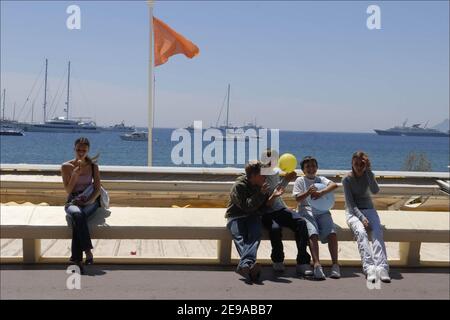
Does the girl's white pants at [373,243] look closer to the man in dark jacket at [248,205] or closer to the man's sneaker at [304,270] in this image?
the man's sneaker at [304,270]

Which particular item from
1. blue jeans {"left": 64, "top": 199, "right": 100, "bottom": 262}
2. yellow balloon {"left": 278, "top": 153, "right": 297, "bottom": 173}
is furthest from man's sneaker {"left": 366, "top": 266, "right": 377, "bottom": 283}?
blue jeans {"left": 64, "top": 199, "right": 100, "bottom": 262}

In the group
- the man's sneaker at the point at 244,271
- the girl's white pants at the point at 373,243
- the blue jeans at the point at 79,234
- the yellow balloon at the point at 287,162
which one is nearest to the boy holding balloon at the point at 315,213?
the yellow balloon at the point at 287,162

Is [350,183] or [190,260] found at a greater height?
[350,183]

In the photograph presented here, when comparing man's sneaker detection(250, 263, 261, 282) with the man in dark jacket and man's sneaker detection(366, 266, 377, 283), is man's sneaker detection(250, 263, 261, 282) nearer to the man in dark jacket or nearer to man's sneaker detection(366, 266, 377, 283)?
the man in dark jacket

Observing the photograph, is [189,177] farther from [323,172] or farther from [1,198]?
[1,198]

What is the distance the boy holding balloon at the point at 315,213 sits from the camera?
17.5 ft

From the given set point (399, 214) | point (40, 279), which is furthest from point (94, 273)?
point (399, 214)

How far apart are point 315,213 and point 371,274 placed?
0.84 meters

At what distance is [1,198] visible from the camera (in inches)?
316

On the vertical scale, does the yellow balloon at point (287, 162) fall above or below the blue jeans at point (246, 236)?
above

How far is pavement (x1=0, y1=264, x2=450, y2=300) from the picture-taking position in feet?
15.2

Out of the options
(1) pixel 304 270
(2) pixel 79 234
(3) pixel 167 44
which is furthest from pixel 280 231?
(3) pixel 167 44

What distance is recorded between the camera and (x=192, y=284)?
4930 mm
